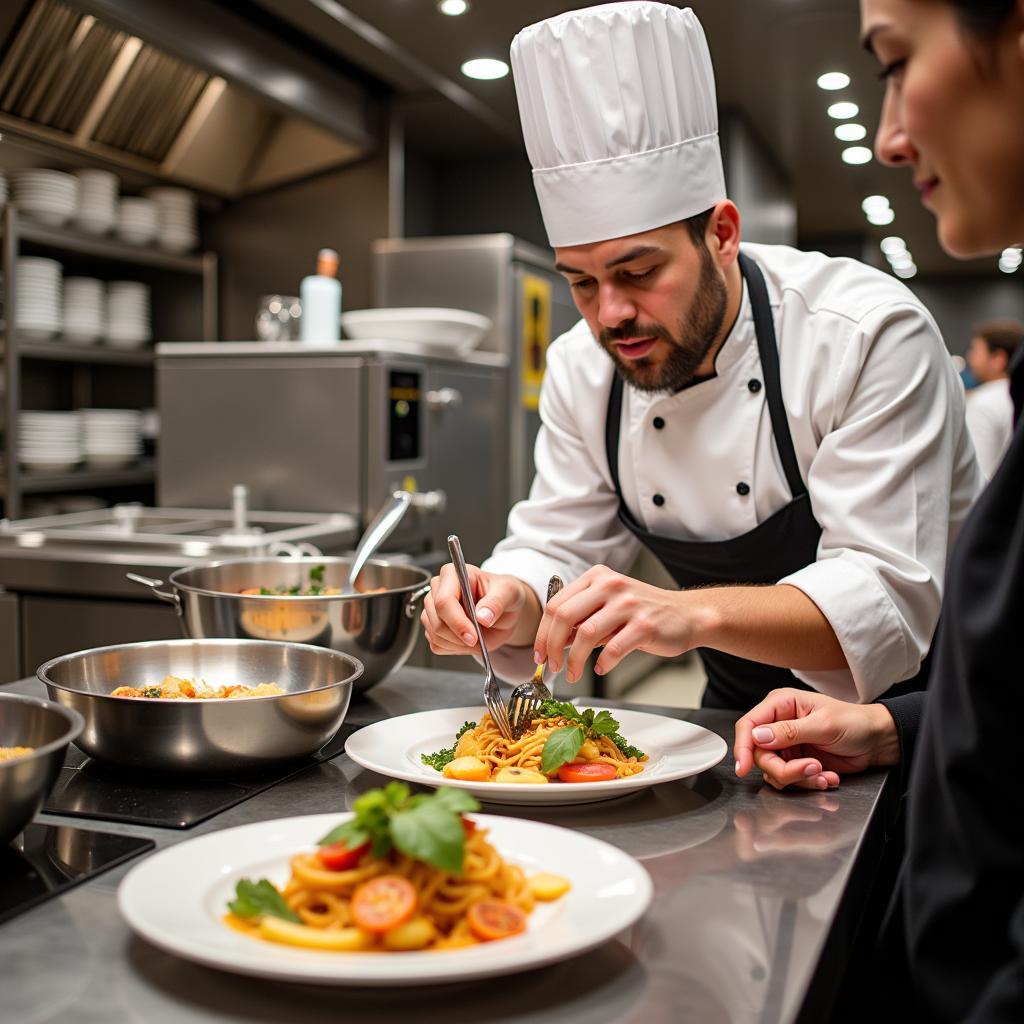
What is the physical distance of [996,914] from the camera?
80 cm

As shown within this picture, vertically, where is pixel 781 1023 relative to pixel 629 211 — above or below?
below

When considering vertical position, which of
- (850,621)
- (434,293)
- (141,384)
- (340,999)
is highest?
(434,293)

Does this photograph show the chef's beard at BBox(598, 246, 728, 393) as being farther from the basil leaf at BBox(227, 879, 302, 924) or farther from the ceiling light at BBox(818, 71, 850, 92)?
the ceiling light at BBox(818, 71, 850, 92)

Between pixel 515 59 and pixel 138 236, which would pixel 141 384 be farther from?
pixel 515 59

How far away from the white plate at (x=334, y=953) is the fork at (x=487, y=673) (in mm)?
310

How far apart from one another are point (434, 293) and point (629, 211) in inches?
118

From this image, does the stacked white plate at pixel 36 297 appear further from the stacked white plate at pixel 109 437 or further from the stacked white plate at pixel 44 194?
the stacked white plate at pixel 109 437

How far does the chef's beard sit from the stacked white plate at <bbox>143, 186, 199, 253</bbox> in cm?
332

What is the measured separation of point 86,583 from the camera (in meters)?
2.76

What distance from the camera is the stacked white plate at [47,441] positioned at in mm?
3922

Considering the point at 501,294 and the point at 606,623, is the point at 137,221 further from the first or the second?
the point at 606,623

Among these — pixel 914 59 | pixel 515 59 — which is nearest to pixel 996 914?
pixel 914 59

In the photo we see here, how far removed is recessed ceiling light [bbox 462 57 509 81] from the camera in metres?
4.44

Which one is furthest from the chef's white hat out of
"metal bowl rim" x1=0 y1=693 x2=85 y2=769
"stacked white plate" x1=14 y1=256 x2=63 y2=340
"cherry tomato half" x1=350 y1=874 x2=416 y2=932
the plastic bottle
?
"stacked white plate" x1=14 y1=256 x2=63 y2=340
